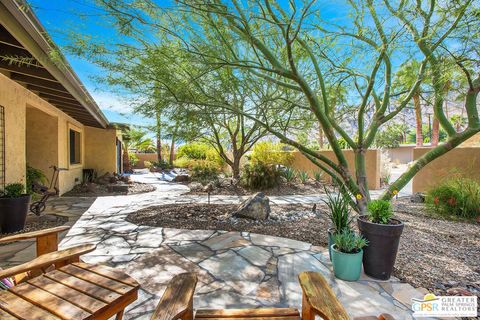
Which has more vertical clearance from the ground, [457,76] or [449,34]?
[449,34]

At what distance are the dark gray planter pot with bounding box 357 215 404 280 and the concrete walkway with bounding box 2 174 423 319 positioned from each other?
0.12m

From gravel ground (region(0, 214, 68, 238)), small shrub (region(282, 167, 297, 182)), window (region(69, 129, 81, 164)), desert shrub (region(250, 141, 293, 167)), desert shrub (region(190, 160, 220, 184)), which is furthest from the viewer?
desert shrub (region(190, 160, 220, 184))

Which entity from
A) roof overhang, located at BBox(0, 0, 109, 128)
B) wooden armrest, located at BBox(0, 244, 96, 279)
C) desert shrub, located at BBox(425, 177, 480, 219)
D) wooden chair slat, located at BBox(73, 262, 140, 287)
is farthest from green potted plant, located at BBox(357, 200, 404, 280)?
roof overhang, located at BBox(0, 0, 109, 128)

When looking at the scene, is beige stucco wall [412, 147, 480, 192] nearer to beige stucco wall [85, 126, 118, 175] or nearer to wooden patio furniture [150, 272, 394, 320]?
wooden patio furniture [150, 272, 394, 320]

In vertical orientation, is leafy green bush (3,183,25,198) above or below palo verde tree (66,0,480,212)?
below

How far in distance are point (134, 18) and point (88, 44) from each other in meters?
0.96

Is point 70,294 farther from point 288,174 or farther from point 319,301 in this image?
point 288,174

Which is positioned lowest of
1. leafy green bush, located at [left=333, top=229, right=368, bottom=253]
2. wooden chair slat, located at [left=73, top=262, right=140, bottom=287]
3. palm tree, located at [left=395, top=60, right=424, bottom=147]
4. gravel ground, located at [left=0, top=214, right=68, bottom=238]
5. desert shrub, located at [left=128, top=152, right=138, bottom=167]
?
gravel ground, located at [left=0, top=214, right=68, bottom=238]

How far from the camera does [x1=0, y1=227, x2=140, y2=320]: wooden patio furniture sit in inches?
58.3

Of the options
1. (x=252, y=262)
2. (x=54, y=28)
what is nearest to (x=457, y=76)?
(x=252, y=262)

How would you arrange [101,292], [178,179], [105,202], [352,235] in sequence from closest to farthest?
[101,292] < [352,235] < [105,202] < [178,179]

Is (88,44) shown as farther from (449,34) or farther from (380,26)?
(449,34)

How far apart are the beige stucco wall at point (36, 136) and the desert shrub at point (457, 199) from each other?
894 cm

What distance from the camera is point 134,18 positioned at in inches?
126
